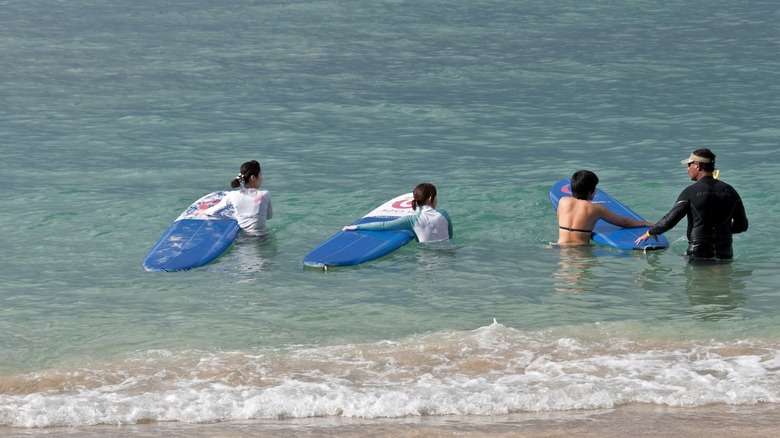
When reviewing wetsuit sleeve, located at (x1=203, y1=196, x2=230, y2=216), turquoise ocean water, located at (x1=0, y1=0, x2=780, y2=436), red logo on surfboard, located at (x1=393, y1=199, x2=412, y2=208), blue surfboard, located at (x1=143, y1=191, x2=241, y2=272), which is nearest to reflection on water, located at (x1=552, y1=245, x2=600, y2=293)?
turquoise ocean water, located at (x1=0, y1=0, x2=780, y2=436)

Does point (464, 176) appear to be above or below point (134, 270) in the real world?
above

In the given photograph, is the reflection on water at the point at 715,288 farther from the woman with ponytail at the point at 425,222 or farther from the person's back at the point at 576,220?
the woman with ponytail at the point at 425,222

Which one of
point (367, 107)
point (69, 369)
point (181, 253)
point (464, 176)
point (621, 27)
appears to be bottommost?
point (69, 369)

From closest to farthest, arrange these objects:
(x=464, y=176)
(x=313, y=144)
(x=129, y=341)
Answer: (x=129, y=341) → (x=464, y=176) → (x=313, y=144)

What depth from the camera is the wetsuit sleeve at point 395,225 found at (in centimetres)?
1245

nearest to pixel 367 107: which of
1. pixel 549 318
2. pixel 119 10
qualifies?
pixel 549 318

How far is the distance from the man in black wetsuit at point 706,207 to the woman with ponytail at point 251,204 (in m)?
4.55

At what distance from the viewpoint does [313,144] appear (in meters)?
18.5

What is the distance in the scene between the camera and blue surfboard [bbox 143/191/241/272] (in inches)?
470

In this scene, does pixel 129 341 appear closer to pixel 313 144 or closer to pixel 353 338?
pixel 353 338

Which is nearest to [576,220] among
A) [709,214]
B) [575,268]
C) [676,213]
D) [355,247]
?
[575,268]

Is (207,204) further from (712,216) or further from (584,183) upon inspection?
(712,216)

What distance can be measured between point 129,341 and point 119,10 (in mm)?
28881

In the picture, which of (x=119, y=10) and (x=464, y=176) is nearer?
(x=464, y=176)
